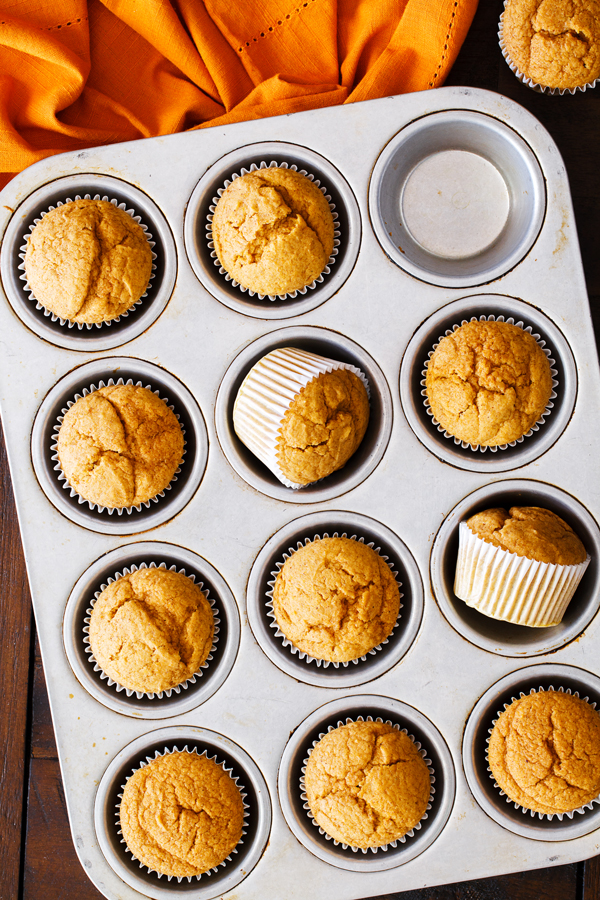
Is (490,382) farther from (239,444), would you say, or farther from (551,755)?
(551,755)

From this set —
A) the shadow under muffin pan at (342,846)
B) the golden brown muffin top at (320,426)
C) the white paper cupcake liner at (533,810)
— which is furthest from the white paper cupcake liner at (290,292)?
the white paper cupcake liner at (533,810)

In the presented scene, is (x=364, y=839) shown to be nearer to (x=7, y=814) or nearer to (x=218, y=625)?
(x=218, y=625)

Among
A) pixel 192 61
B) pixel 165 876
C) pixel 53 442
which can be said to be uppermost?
pixel 192 61

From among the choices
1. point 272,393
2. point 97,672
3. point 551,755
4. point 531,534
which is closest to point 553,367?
point 531,534

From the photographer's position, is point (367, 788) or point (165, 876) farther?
point (165, 876)

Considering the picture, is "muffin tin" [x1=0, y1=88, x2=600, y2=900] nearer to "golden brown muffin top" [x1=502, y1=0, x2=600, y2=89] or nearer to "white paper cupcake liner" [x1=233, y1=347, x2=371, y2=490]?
"white paper cupcake liner" [x1=233, y1=347, x2=371, y2=490]

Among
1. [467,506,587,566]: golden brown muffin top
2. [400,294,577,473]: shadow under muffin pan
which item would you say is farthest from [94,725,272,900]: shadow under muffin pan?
[400,294,577,473]: shadow under muffin pan

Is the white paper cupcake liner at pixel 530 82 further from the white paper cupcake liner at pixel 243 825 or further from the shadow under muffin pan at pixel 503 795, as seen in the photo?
the white paper cupcake liner at pixel 243 825
